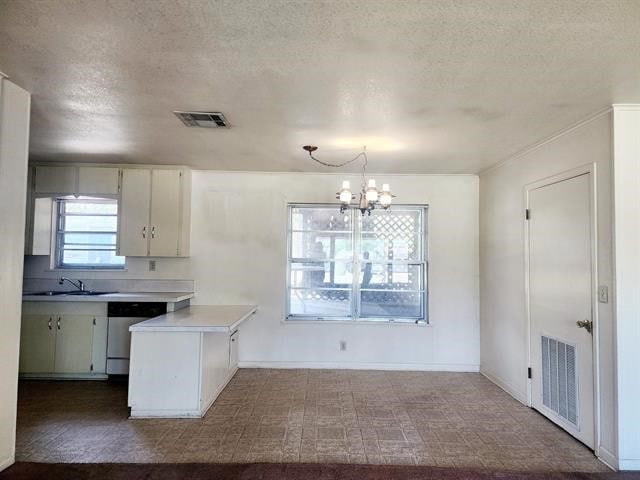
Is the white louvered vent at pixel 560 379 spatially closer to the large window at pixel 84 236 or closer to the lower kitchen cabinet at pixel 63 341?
the lower kitchen cabinet at pixel 63 341

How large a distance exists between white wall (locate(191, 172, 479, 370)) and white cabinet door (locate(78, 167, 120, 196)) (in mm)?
920

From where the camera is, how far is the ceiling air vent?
A: 272 cm

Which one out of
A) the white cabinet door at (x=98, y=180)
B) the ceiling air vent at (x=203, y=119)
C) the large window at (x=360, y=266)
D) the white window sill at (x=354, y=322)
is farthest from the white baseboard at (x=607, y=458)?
the white cabinet door at (x=98, y=180)

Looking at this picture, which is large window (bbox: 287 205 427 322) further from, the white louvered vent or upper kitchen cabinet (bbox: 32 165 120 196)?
upper kitchen cabinet (bbox: 32 165 120 196)

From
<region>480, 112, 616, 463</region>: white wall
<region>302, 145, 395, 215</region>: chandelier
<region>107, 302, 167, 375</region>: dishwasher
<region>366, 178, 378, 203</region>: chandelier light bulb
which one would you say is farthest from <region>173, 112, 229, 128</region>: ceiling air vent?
<region>480, 112, 616, 463</region>: white wall

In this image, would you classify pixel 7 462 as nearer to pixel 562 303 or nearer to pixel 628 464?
pixel 628 464

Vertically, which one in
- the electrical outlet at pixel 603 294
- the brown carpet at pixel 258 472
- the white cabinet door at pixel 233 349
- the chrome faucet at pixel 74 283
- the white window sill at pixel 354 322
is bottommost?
the brown carpet at pixel 258 472

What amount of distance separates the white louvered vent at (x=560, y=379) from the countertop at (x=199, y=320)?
2.75 m

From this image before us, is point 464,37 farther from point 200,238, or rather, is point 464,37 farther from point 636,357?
point 200,238

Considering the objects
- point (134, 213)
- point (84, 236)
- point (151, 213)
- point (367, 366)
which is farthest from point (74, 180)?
point (367, 366)

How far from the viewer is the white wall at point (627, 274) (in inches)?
93.2

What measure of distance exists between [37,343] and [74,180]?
1.87 meters

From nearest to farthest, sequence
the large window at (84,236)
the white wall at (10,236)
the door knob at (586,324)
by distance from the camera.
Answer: the white wall at (10,236) < the door knob at (586,324) < the large window at (84,236)

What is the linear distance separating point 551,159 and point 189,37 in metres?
2.99
